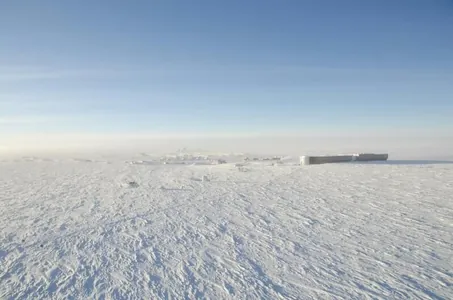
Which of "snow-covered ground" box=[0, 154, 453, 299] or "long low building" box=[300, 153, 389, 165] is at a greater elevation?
"long low building" box=[300, 153, 389, 165]

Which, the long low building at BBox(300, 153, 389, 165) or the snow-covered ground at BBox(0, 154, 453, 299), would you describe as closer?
the snow-covered ground at BBox(0, 154, 453, 299)

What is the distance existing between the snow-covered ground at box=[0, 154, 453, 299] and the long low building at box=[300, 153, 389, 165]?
7592 millimetres

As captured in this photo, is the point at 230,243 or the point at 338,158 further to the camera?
the point at 338,158

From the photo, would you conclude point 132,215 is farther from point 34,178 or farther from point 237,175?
point 34,178

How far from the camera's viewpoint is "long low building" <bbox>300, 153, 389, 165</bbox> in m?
18.0

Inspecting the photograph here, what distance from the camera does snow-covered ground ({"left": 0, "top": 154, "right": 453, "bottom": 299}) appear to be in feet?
13.5

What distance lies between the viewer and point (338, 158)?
19.1m

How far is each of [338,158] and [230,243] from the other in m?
15.3

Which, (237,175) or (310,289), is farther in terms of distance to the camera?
(237,175)

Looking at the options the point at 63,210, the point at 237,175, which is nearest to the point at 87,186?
the point at 63,210

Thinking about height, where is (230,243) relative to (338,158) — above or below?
below

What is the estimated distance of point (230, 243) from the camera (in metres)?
5.61

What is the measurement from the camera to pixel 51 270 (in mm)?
4559

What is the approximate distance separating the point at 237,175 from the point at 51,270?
1000 cm
